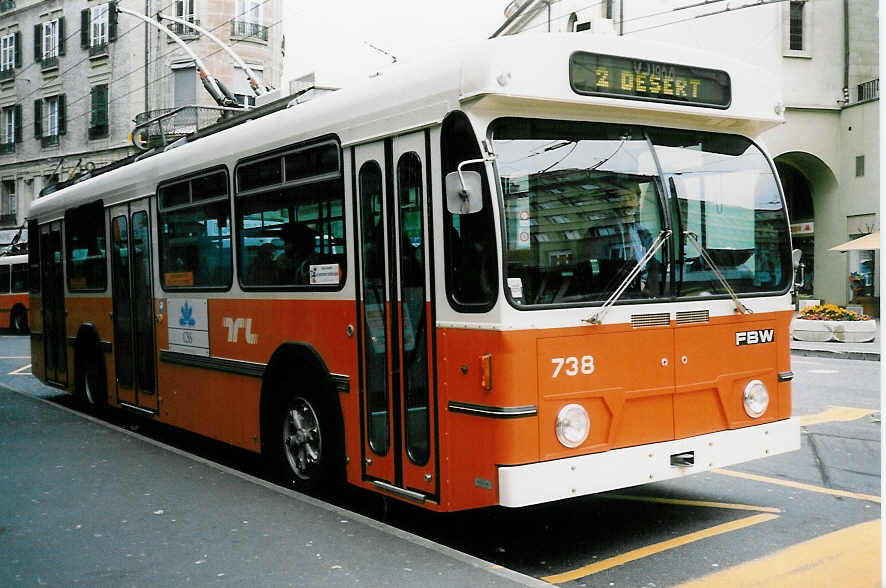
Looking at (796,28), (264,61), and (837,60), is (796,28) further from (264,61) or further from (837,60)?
(264,61)

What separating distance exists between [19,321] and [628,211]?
33.2 meters

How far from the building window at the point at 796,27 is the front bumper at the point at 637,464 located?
28326 mm

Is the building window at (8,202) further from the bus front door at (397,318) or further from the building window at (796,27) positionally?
the bus front door at (397,318)

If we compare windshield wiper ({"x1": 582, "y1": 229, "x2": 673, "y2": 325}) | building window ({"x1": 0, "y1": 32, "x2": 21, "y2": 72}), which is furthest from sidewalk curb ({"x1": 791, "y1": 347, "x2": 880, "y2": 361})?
building window ({"x1": 0, "y1": 32, "x2": 21, "y2": 72})

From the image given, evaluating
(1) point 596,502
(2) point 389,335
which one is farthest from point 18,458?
(1) point 596,502

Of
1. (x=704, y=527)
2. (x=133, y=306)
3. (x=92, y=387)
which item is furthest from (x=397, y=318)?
(x=92, y=387)

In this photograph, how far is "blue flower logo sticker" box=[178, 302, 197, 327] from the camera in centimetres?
877

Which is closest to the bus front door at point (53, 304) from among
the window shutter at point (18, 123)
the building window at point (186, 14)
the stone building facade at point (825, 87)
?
the stone building facade at point (825, 87)

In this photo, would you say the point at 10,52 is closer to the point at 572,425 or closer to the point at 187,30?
the point at 187,30

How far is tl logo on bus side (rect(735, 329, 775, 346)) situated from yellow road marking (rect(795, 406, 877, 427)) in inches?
166

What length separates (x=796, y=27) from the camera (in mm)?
31375

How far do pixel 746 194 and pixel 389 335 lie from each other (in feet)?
8.19

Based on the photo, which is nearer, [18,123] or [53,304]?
[53,304]

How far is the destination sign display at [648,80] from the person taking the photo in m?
5.44
